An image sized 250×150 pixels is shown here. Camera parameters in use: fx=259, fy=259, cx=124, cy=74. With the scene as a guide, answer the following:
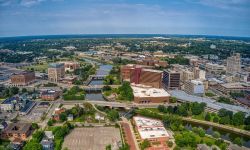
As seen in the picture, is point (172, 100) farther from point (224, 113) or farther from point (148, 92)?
point (224, 113)

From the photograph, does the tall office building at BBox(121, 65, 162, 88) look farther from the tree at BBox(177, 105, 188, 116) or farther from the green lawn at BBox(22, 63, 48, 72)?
the green lawn at BBox(22, 63, 48, 72)

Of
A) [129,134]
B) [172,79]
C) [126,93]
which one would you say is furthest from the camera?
[172,79]

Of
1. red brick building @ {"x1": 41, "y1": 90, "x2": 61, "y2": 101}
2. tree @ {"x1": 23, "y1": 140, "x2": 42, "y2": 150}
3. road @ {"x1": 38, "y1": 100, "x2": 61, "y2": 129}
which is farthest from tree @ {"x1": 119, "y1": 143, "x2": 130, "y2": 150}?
red brick building @ {"x1": 41, "y1": 90, "x2": 61, "y2": 101}

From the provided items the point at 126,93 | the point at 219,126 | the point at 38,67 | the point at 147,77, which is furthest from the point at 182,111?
the point at 38,67

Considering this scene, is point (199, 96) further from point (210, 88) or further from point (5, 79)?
point (5, 79)

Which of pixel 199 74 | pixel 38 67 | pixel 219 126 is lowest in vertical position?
pixel 219 126

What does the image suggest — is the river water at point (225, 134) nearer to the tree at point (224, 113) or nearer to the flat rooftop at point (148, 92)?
the tree at point (224, 113)

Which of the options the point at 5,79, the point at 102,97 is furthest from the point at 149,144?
the point at 5,79
